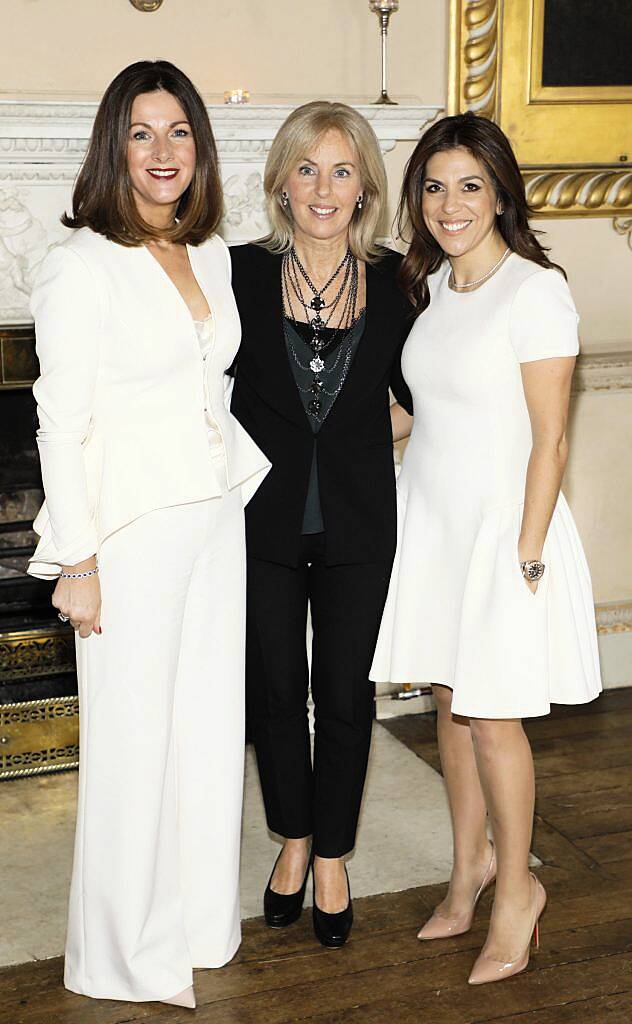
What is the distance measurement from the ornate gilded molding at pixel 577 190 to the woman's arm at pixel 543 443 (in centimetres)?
181

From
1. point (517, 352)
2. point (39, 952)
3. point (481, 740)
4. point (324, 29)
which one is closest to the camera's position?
point (517, 352)

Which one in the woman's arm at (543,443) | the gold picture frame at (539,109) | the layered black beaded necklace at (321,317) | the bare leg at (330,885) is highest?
the gold picture frame at (539,109)

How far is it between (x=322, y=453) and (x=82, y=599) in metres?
0.56

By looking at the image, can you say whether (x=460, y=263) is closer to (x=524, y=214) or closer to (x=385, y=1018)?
(x=524, y=214)

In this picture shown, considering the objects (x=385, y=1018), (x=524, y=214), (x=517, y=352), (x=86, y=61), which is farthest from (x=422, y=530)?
(x=86, y=61)

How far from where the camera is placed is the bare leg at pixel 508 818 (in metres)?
2.29

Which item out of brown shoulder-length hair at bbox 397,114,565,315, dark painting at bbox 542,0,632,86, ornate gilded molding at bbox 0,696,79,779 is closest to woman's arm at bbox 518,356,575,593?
brown shoulder-length hair at bbox 397,114,565,315

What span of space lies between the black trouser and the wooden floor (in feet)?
0.71

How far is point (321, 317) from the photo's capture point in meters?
2.39

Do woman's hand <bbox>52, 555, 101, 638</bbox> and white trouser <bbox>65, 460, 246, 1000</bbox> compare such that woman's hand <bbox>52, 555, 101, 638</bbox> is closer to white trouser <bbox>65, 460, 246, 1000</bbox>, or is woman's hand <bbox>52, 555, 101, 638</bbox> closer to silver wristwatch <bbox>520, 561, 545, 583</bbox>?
white trouser <bbox>65, 460, 246, 1000</bbox>

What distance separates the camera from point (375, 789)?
322 centimetres

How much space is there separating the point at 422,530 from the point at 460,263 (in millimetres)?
516

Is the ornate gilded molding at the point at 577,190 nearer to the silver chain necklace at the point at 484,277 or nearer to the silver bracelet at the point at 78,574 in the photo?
the silver chain necklace at the point at 484,277

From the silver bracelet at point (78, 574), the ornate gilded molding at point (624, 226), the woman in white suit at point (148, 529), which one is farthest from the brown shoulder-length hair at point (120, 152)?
the ornate gilded molding at point (624, 226)
